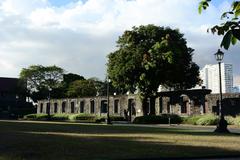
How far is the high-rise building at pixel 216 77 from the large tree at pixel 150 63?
1114 centimetres

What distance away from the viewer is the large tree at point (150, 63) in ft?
161

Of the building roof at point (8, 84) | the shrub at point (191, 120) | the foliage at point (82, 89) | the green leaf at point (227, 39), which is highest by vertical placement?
the building roof at point (8, 84)

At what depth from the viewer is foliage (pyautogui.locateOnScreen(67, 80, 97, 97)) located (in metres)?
90.1

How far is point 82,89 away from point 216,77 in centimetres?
3282

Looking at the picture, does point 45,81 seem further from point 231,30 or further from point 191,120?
point 231,30

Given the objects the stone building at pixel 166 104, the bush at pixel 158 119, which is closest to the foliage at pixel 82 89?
the stone building at pixel 166 104

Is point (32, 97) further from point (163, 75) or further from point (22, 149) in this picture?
point (22, 149)

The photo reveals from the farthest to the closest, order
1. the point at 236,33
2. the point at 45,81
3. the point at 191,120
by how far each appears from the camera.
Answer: the point at 45,81 → the point at 191,120 → the point at 236,33

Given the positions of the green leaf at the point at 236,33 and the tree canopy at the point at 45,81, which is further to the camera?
the tree canopy at the point at 45,81

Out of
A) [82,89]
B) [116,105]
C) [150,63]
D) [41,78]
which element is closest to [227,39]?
[150,63]

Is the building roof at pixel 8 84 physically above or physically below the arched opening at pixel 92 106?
above

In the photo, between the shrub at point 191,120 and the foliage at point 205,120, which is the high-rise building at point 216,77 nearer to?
the shrub at point 191,120

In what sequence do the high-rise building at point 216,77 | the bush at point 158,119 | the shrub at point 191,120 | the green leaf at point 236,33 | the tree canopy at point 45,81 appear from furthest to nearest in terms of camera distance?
the tree canopy at point 45,81 < the high-rise building at point 216,77 < the bush at point 158,119 < the shrub at point 191,120 < the green leaf at point 236,33

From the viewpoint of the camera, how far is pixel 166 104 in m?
53.6
